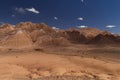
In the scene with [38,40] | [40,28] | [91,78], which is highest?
[40,28]

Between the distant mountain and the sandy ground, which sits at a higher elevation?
the distant mountain

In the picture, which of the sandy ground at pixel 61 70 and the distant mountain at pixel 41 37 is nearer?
the sandy ground at pixel 61 70

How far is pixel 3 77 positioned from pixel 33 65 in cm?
326

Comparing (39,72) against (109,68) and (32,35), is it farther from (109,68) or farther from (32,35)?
(32,35)

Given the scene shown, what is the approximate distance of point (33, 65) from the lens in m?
16.2

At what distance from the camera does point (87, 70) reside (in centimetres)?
1423

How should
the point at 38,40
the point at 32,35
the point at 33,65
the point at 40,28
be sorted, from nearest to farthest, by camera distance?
the point at 33,65 → the point at 38,40 → the point at 32,35 → the point at 40,28

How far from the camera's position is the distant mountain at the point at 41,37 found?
181 ft

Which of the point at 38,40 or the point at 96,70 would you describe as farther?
the point at 38,40

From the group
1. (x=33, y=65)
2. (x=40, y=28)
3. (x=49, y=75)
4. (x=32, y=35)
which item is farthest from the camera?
(x=40, y=28)

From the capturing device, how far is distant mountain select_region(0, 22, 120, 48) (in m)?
55.2

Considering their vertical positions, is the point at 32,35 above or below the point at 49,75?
above

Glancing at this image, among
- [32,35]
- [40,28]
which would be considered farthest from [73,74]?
[40,28]

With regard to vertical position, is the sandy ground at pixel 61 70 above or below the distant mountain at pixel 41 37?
below
